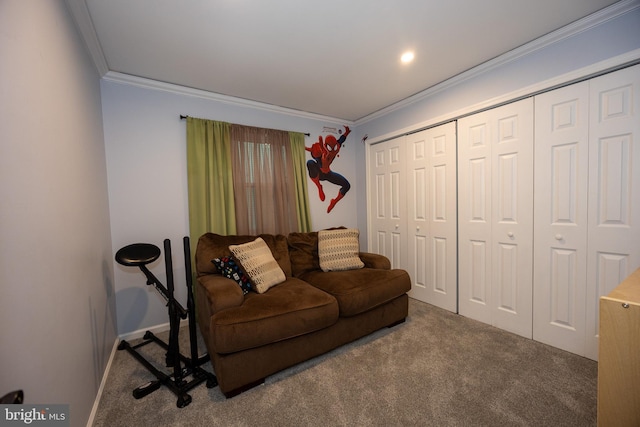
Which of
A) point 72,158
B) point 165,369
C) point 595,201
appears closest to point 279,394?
point 165,369

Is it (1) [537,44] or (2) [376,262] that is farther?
(2) [376,262]

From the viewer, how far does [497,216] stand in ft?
7.76

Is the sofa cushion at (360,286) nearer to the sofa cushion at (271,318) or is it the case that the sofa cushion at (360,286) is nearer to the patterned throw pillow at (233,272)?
the sofa cushion at (271,318)

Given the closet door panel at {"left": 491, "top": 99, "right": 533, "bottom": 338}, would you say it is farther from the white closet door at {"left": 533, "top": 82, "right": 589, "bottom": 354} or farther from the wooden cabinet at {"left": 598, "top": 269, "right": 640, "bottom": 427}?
the wooden cabinet at {"left": 598, "top": 269, "right": 640, "bottom": 427}

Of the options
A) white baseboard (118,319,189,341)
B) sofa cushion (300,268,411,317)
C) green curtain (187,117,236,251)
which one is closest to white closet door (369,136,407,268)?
sofa cushion (300,268,411,317)

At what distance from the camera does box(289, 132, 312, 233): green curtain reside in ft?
10.8

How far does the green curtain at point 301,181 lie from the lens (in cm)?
328

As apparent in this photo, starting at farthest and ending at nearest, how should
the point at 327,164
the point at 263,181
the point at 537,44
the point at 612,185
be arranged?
the point at 327,164, the point at 263,181, the point at 537,44, the point at 612,185

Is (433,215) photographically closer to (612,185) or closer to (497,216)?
(497,216)

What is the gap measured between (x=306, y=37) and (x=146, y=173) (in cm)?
190

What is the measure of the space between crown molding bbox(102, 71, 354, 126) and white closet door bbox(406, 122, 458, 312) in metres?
1.44

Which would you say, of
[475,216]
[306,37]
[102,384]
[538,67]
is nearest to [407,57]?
[306,37]

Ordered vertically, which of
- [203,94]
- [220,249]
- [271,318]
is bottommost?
[271,318]

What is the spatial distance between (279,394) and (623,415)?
166 cm
